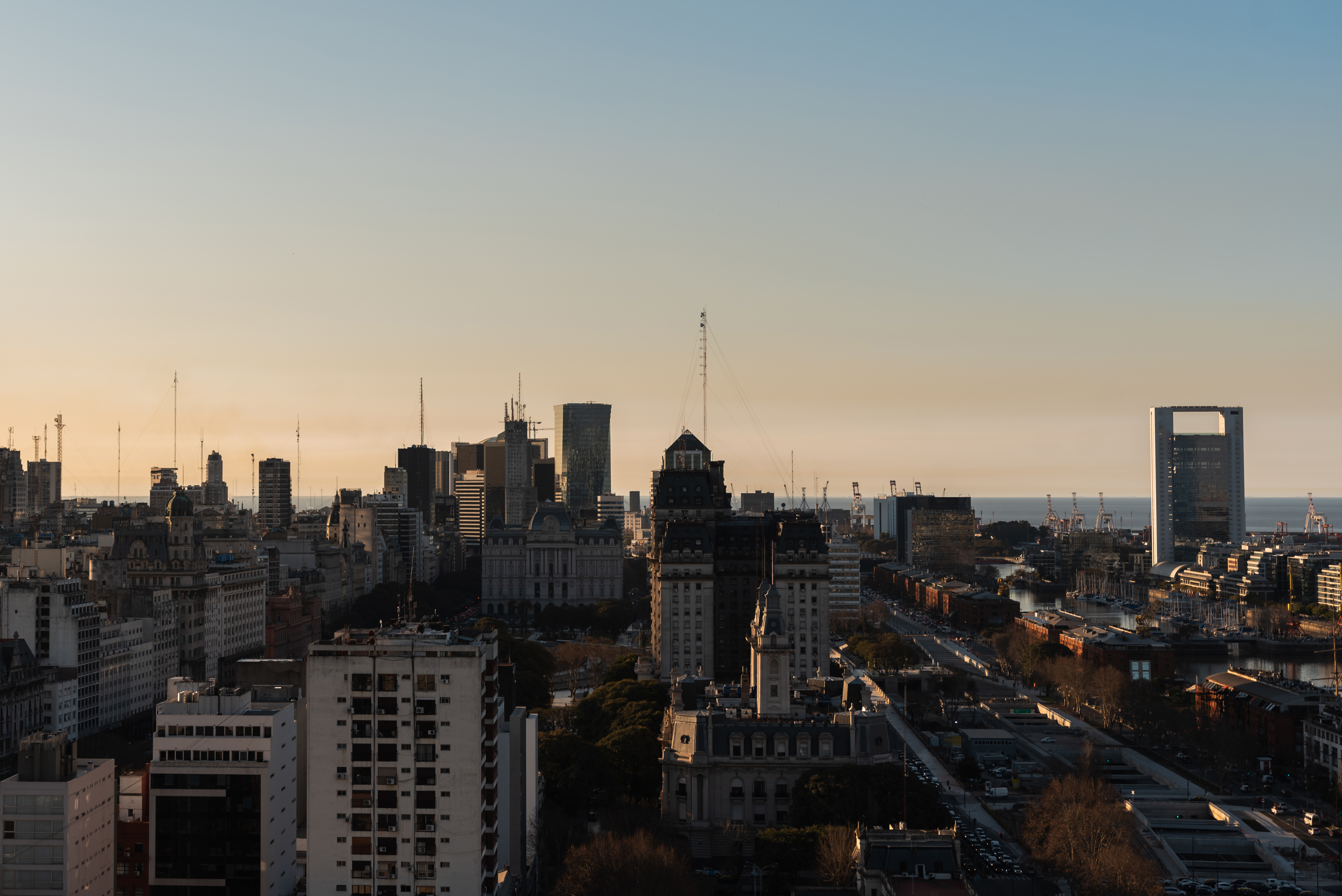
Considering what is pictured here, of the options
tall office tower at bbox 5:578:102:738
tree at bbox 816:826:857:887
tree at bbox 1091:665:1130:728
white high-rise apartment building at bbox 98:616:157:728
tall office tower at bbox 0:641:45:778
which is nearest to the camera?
tree at bbox 816:826:857:887

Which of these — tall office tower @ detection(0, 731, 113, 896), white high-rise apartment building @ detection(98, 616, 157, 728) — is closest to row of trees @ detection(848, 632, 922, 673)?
white high-rise apartment building @ detection(98, 616, 157, 728)

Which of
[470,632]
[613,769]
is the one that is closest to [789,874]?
[613,769]

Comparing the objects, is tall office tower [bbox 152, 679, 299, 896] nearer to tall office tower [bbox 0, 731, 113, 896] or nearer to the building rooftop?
tall office tower [bbox 0, 731, 113, 896]

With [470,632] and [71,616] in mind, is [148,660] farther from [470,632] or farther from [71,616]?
[470,632]

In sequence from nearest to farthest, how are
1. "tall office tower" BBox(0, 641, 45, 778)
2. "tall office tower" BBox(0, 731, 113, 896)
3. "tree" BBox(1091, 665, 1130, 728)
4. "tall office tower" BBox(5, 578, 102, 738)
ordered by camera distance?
"tall office tower" BBox(0, 731, 113, 896) → "tall office tower" BBox(0, 641, 45, 778) → "tall office tower" BBox(5, 578, 102, 738) → "tree" BBox(1091, 665, 1130, 728)

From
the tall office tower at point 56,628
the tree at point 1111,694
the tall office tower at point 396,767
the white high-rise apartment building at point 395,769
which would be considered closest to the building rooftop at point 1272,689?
the tree at point 1111,694

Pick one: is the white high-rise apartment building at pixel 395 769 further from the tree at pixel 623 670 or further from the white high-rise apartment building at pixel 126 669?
the tree at pixel 623 670

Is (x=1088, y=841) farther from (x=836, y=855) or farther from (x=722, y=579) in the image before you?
(x=722, y=579)
